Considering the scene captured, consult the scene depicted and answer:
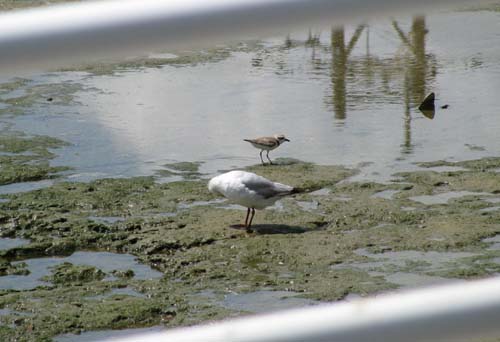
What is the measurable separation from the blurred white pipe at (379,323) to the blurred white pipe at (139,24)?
18cm

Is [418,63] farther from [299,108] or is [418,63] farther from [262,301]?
[262,301]

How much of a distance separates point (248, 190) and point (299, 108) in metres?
3.11

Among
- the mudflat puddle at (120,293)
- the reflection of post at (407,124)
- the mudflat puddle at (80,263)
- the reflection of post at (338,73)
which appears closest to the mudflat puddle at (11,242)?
the mudflat puddle at (80,263)

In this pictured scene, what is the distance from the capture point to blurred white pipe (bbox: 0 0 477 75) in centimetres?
65

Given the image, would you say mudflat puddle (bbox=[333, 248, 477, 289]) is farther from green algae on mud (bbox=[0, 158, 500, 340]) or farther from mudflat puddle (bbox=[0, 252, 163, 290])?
mudflat puddle (bbox=[0, 252, 163, 290])

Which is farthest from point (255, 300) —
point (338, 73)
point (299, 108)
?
point (338, 73)

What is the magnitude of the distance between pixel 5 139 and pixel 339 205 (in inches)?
118

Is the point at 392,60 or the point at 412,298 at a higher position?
the point at 412,298

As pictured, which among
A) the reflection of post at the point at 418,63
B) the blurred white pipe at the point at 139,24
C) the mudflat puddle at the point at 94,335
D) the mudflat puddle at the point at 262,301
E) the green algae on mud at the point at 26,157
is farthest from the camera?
the reflection of post at the point at 418,63

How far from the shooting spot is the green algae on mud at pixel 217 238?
5367mm

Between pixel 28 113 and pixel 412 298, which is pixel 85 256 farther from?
pixel 412 298

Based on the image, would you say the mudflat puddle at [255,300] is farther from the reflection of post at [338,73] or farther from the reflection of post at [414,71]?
the reflection of post at [338,73]

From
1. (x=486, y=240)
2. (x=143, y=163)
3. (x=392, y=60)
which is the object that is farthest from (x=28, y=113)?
(x=486, y=240)

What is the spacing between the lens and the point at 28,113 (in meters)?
9.57
